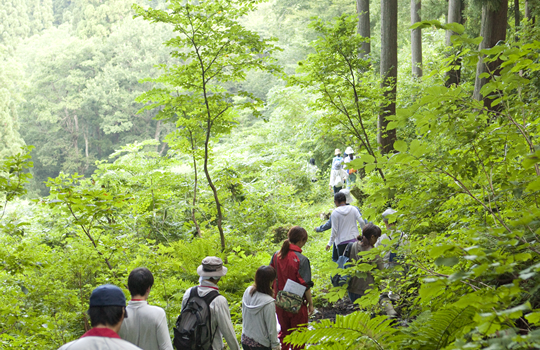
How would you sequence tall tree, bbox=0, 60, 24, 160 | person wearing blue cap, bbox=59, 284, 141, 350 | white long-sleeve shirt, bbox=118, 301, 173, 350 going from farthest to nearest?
tall tree, bbox=0, 60, 24, 160 → white long-sleeve shirt, bbox=118, 301, 173, 350 → person wearing blue cap, bbox=59, 284, 141, 350

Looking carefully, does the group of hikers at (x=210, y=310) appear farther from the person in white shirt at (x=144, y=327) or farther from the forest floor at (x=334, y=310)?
the forest floor at (x=334, y=310)

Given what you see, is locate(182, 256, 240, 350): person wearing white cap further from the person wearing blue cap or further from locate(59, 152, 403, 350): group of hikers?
the person wearing blue cap

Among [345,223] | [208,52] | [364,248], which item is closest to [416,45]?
[345,223]

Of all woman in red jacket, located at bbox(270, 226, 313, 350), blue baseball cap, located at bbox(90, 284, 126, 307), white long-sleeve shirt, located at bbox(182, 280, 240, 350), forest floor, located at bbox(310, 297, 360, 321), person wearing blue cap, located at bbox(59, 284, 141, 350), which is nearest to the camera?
person wearing blue cap, located at bbox(59, 284, 141, 350)

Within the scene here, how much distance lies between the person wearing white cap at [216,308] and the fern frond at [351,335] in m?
0.97

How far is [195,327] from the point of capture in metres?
3.02

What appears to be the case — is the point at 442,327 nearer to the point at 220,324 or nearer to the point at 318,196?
the point at 220,324

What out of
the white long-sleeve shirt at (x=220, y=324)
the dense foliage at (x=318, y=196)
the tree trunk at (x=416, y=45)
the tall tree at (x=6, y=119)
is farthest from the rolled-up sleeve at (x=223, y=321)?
the tall tree at (x=6, y=119)

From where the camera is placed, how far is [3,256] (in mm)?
3684

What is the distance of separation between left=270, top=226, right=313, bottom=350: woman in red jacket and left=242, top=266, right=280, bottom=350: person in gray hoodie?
1.98ft

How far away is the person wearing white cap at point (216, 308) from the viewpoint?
3.13 meters

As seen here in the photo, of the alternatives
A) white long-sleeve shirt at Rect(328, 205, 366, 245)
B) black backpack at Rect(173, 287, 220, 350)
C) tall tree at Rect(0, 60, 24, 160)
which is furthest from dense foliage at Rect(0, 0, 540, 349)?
tall tree at Rect(0, 60, 24, 160)

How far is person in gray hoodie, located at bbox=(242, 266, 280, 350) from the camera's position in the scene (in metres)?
3.48

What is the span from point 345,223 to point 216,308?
310cm
